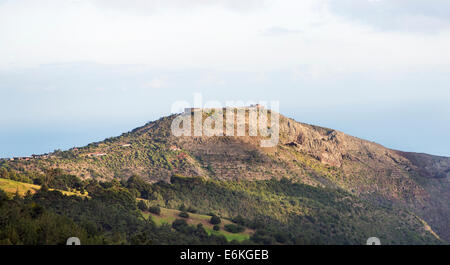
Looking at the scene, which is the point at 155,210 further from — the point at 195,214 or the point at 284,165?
the point at 284,165

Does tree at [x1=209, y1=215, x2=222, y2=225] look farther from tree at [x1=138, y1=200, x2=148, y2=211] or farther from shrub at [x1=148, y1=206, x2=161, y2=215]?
tree at [x1=138, y1=200, x2=148, y2=211]

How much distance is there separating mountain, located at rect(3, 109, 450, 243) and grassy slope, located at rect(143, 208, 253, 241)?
8.86 meters

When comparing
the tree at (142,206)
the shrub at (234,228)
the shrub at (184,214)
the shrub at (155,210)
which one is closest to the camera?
the shrub at (234,228)

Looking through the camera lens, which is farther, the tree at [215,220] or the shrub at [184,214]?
the shrub at [184,214]

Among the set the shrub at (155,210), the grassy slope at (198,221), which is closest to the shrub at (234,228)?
the grassy slope at (198,221)

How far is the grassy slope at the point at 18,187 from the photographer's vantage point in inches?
1793

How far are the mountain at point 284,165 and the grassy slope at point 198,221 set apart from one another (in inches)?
349

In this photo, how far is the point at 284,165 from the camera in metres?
75.2

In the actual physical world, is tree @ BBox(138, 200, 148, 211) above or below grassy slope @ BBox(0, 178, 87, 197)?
below

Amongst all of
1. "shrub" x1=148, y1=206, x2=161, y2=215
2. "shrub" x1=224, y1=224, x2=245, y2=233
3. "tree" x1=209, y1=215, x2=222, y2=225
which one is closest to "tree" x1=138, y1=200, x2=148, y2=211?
"shrub" x1=148, y1=206, x2=161, y2=215

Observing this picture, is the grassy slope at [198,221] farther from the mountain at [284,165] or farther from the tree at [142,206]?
the mountain at [284,165]

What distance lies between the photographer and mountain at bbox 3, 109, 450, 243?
6931cm

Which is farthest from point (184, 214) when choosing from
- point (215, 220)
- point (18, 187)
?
point (18, 187)

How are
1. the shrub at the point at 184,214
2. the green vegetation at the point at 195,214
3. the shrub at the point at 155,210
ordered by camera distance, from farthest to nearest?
1. the shrub at the point at 155,210
2. the shrub at the point at 184,214
3. the green vegetation at the point at 195,214
